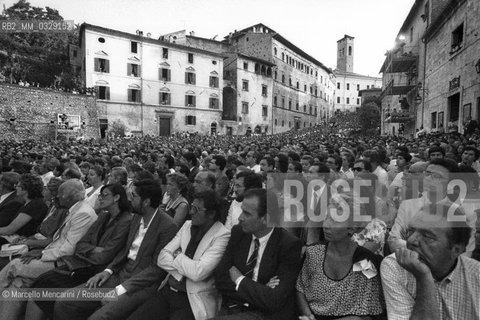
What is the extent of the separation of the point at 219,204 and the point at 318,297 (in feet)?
4.33

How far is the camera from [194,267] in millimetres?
3189

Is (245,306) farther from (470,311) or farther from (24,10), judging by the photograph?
(24,10)

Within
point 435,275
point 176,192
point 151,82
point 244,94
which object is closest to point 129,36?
point 151,82

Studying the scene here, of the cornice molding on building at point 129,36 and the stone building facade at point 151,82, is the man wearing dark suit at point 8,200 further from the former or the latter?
the cornice molding on building at point 129,36

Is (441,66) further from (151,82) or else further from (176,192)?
(151,82)

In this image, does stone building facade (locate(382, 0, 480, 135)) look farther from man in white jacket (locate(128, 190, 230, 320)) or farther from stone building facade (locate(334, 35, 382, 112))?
stone building facade (locate(334, 35, 382, 112))

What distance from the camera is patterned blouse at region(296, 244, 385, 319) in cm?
Answer: 261

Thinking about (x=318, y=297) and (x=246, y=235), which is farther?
(x=246, y=235)

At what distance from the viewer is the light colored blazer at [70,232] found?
13.4 feet

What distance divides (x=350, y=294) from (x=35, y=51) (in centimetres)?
4111

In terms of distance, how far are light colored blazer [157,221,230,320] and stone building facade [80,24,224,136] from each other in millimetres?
32380

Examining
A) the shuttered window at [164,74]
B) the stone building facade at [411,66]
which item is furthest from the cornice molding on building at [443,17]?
the shuttered window at [164,74]

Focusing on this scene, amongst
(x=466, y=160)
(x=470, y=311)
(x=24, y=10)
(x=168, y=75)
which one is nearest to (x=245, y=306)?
(x=470, y=311)

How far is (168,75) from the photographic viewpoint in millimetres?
37781
